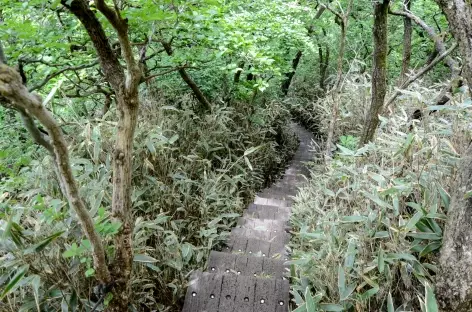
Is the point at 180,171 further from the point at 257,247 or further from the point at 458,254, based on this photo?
the point at 458,254

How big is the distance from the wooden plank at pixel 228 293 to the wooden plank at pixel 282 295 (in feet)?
0.95

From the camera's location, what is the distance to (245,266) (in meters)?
2.83

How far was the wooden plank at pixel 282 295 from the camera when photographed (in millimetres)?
2326

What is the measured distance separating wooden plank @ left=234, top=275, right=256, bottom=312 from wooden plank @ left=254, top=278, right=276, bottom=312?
3 cm

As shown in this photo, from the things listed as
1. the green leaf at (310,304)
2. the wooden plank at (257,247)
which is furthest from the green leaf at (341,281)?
the wooden plank at (257,247)

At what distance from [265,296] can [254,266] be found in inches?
18.6

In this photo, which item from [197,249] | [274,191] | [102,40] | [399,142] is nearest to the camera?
[102,40]

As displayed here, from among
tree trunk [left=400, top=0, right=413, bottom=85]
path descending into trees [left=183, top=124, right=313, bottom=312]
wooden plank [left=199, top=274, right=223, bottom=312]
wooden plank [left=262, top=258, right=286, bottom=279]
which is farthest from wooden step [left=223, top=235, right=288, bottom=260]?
tree trunk [left=400, top=0, right=413, bottom=85]

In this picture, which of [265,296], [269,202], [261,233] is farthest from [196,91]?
[265,296]

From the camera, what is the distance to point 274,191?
18.0ft

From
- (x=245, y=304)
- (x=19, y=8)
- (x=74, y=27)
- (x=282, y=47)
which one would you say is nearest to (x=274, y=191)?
(x=282, y=47)

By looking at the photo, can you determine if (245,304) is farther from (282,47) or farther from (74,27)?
(282,47)

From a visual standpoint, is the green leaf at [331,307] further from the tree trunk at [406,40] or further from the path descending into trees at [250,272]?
the tree trunk at [406,40]

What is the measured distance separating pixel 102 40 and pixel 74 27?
1.10 metres
